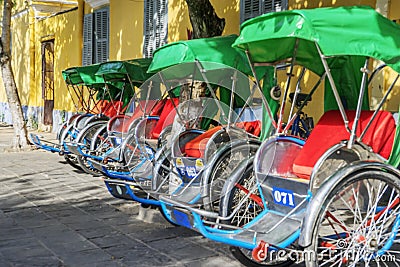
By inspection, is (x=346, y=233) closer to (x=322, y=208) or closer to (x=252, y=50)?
(x=322, y=208)

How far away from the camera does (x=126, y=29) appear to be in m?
13.7

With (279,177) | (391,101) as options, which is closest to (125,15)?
(391,101)

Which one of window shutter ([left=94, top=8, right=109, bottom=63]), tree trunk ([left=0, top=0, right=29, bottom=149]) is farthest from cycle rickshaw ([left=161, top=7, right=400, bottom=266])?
window shutter ([left=94, top=8, right=109, bottom=63])

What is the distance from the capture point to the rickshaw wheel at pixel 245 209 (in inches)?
169

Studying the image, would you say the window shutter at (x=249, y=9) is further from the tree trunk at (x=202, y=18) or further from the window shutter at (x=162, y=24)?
the window shutter at (x=162, y=24)

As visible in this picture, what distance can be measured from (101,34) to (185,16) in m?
4.70

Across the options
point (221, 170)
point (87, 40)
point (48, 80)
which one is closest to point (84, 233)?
point (221, 170)

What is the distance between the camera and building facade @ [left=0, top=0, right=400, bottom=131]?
31.3ft

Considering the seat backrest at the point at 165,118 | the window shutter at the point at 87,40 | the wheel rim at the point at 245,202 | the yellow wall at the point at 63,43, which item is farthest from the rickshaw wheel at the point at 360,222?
the yellow wall at the point at 63,43

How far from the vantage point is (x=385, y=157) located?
13.4 feet

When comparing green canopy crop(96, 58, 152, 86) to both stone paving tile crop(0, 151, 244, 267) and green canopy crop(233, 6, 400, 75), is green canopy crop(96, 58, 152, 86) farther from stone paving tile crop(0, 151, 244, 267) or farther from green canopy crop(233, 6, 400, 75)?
green canopy crop(233, 6, 400, 75)

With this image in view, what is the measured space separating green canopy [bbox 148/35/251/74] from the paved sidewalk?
166cm

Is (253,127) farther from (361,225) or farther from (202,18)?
(361,225)

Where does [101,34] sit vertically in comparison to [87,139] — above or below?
above
